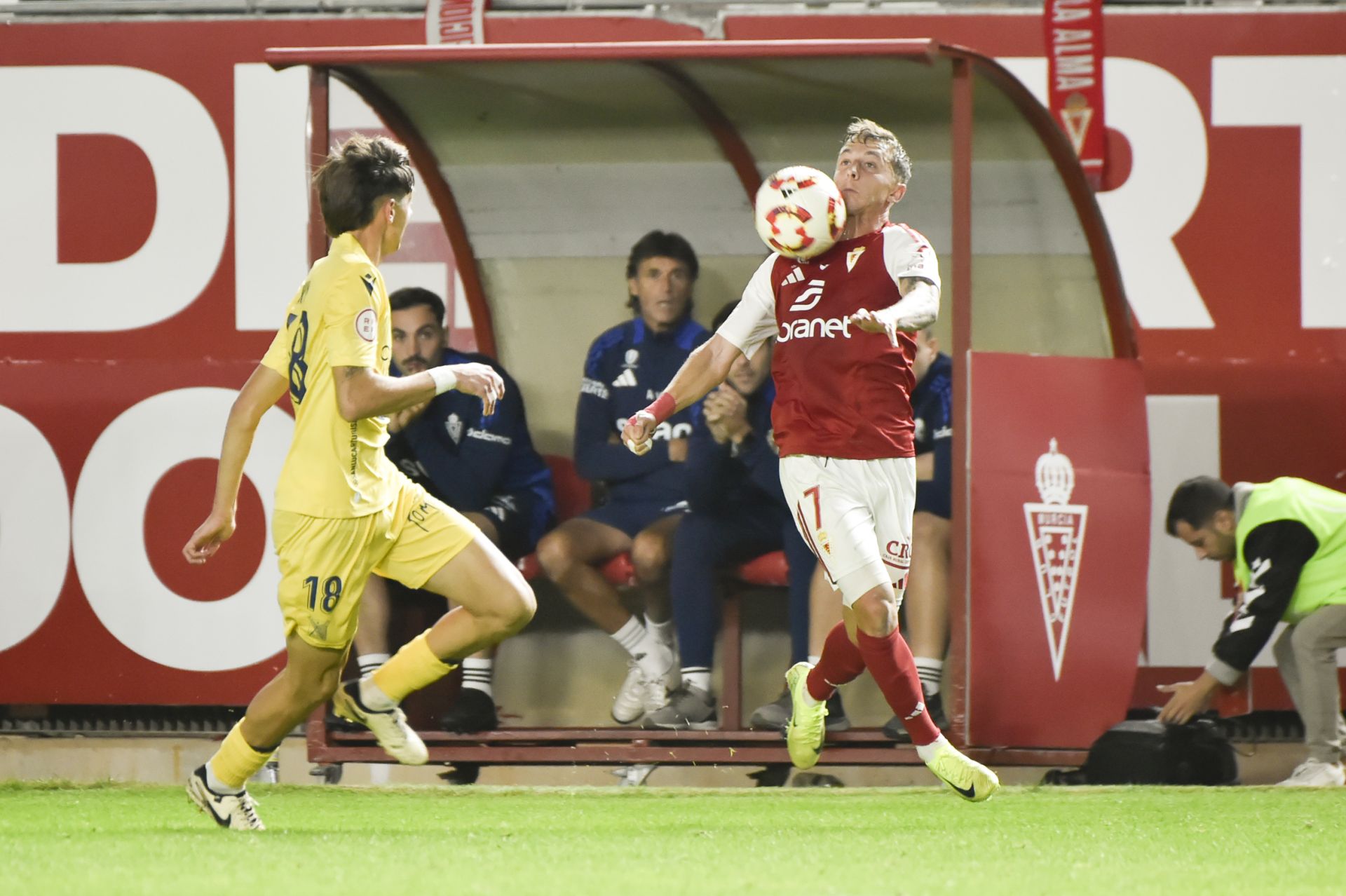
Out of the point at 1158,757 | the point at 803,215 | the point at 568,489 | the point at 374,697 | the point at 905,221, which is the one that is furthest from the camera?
the point at 568,489

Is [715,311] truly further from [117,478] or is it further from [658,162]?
[117,478]

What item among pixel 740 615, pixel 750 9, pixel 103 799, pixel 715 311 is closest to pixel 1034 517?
pixel 740 615

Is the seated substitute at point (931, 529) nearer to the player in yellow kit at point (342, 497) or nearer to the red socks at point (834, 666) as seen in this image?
the red socks at point (834, 666)

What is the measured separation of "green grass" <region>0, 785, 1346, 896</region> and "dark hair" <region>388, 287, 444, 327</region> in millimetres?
1826

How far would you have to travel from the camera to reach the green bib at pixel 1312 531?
648 centimetres

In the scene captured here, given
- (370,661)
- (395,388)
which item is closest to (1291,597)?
(370,661)

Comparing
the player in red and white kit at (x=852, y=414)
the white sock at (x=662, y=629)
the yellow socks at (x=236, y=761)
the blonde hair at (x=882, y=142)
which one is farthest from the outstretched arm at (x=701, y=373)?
the white sock at (x=662, y=629)

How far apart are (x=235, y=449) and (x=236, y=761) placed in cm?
76

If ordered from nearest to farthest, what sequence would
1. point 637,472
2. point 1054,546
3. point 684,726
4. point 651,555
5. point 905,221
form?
point 1054,546
point 684,726
point 651,555
point 637,472
point 905,221

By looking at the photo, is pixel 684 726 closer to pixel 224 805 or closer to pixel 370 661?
pixel 370 661

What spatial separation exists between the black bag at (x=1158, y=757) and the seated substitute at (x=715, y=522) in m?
1.07

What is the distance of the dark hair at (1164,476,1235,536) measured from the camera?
6621 millimetres

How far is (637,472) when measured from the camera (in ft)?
23.0

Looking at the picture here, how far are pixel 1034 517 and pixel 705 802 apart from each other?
4.91 ft
